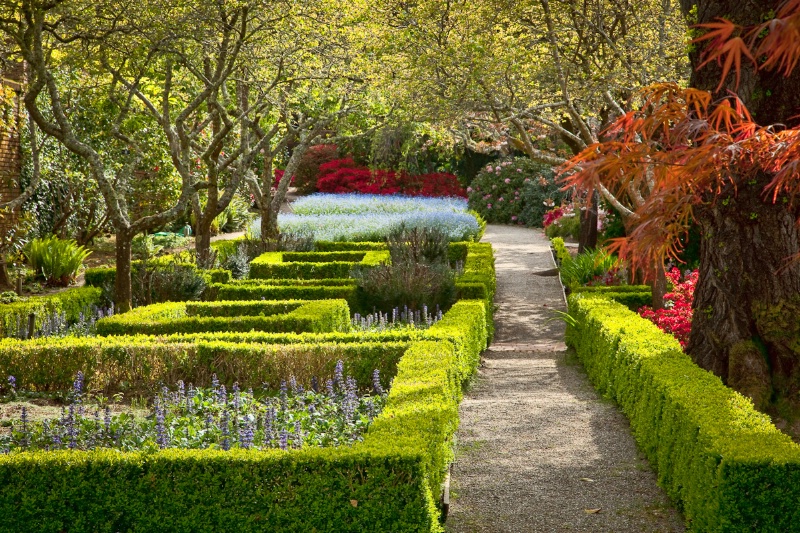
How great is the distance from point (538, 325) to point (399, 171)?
62.8 feet

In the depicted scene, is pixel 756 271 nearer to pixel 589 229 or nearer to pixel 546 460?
pixel 546 460

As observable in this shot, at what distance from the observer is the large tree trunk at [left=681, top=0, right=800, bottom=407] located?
613 cm

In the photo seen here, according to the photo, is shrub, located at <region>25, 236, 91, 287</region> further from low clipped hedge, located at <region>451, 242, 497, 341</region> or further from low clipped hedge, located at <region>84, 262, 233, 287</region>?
low clipped hedge, located at <region>451, 242, 497, 341</region>

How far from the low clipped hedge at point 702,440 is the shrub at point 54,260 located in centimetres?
912

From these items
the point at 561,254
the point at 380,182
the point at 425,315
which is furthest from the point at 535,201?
the point at 425,315

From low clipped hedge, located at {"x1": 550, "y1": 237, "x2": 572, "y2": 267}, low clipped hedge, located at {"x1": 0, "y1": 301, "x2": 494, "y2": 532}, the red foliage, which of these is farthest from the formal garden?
the red foliage

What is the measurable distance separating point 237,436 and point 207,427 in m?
0.22

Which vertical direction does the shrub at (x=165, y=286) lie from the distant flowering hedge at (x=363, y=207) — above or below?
below

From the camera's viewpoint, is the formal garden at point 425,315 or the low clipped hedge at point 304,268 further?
the low clipped hedge at point 304,268

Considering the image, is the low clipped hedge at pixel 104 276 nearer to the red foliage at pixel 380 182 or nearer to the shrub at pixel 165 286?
the shrub at pixel 165 286

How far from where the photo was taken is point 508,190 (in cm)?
2719

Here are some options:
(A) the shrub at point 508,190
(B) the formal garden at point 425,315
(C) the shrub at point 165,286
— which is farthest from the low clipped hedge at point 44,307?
(A) the shrub at point 508,190

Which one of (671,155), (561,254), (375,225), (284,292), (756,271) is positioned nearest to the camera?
(671,155)

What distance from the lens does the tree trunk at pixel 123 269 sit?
31.6 feet
